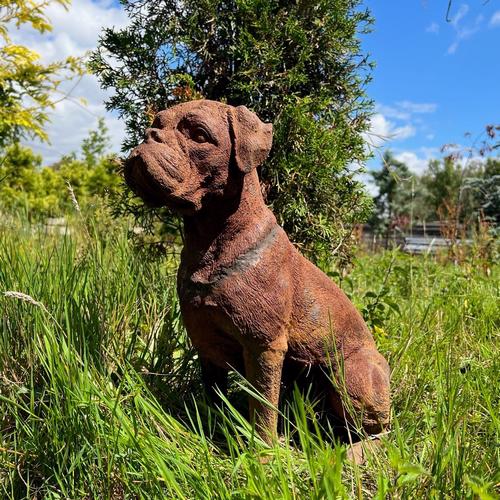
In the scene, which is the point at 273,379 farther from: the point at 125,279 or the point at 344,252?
the point at 344,252

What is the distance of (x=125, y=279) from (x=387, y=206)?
101 feet

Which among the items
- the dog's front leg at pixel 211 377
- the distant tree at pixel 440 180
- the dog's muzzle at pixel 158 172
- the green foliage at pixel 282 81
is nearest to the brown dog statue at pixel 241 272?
the dog's muzzle at pixel 158 172

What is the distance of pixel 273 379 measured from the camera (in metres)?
2.06

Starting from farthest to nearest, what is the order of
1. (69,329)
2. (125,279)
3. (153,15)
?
(153,15) → (125,279) → (69,329)

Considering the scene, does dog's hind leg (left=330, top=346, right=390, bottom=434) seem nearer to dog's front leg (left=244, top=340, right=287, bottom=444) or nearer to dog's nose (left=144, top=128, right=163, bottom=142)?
dog's front leg (left=244, top=340, right=287, bottom=444)

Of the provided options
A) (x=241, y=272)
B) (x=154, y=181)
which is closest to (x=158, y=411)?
(x=241, y=272)

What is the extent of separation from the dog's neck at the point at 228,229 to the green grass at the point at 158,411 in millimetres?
564

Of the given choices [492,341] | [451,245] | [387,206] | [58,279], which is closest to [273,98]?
[58,279]

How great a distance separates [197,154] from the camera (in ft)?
6.29

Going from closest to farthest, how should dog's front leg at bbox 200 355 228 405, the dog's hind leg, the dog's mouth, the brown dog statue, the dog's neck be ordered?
the dog's mouth < the brown dog statue < the dog's neck < the dog's hind leg < dog's front leg at bbox 200 355 228 405

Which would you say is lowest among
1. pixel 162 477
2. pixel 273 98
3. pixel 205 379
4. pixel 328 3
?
pixel 162 477

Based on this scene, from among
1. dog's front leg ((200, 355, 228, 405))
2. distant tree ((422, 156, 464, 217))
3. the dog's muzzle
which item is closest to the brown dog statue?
the dog's muzzle

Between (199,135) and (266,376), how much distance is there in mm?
1028

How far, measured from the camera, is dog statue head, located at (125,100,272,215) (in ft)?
6.07
